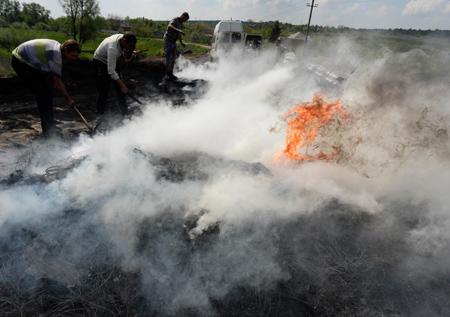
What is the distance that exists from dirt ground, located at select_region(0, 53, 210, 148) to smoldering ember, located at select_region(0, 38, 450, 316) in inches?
3.4

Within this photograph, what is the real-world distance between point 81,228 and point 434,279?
3525mm

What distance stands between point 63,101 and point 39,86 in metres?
3.53

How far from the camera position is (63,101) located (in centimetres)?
721

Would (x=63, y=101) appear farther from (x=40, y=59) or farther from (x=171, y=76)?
(x=40, y=59)

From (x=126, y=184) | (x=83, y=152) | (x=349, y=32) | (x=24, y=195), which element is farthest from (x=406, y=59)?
(x=24, y=195)

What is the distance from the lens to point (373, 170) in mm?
4012

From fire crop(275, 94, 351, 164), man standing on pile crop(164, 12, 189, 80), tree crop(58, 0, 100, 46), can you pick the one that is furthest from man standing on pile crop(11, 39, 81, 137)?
tree crop(58, 0, 100, 46)

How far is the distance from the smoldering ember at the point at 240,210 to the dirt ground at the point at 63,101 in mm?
85

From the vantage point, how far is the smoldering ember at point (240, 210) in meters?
2.13

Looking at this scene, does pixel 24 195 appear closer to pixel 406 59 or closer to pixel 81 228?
pixel 81 228

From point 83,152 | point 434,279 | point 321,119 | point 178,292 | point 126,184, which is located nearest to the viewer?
point 178,292

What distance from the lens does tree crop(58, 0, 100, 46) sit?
30.0 meters

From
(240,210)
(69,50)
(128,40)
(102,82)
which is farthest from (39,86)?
(240,210)

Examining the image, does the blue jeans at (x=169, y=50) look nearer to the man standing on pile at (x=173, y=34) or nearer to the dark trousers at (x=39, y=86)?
the man standing on pile at (x=173, y=34)
